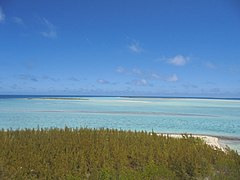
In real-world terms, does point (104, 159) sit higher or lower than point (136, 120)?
higher

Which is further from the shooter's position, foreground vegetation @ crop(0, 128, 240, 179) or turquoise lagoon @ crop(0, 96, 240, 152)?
turquoise lagoon @ crop(0, 96, 240, 152)

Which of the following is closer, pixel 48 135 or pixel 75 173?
pixel 75 173

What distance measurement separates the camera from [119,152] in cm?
925

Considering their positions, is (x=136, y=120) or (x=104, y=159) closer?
(x=104, y=159)

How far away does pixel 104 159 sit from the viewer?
8617mm

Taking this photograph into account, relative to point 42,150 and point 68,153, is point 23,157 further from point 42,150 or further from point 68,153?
point 68,153

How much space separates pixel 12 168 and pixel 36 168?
1.98ft

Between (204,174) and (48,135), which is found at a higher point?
(48,135)

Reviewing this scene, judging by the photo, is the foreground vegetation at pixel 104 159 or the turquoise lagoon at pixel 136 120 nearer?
the foreground vegetation at pixel 104 159

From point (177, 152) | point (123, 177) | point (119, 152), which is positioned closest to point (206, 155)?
point (177, 152)

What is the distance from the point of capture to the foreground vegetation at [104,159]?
7633 mm

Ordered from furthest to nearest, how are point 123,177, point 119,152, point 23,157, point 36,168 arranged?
point 119,152 < point 23,157 < point 36,168 < point 123,177

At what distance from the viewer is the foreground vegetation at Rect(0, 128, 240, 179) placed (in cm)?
763

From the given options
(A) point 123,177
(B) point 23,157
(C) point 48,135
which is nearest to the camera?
(A) point 123,177
